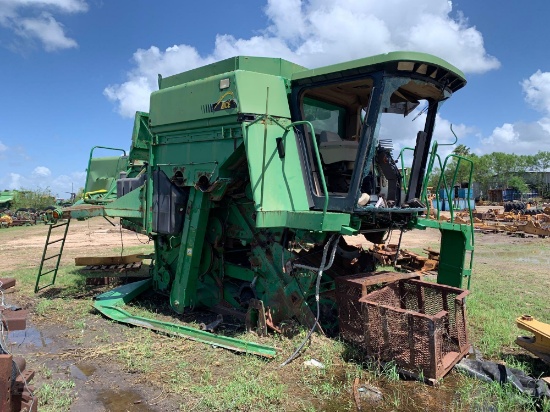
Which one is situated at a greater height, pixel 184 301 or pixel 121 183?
pixel 121 183

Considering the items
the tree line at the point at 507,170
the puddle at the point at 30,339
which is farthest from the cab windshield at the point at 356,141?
the tree line at the point at 507,170

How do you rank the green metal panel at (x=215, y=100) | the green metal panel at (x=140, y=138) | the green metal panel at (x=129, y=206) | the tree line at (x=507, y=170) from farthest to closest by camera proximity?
1. the tree line at (x=507, y=170)
2. the green metal panel at (x=140, y=138)
3. the green metal panel at (x=129, y=206)
4. the green metal panel at (x=215, y=100)

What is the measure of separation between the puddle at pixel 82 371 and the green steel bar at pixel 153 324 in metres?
1.09

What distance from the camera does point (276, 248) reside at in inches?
224

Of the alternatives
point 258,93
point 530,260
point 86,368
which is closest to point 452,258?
point 258,93

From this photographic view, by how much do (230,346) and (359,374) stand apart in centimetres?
154

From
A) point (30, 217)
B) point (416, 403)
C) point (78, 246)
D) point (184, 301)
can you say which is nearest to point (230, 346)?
point (184, 301)

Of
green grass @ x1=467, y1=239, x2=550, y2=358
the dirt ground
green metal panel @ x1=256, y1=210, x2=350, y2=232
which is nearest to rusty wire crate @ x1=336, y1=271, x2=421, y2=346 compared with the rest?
green metal panel @ x1=256, y1=210, x2=350, y2=232

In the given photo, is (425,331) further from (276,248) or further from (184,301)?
(184,301)

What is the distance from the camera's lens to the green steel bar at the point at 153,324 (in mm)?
4996

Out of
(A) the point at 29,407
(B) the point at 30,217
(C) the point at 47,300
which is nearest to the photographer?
(A) the point at 29,407

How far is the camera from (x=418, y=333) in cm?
429

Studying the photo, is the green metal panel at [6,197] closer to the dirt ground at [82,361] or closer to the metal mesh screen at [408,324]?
the dirt ground at [82,361]

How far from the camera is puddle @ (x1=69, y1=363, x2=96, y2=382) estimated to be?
4.66m
